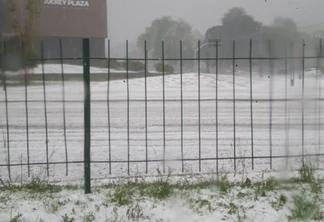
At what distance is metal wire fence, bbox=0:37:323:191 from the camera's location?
5285 millimetres

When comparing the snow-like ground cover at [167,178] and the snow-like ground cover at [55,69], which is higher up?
the snow-like ground cover at [55,69]

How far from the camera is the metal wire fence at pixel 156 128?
5285mm

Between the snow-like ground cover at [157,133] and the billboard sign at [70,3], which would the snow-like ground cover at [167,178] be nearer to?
the snow-like ground cover at [157,133]

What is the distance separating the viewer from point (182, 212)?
12.8 feet

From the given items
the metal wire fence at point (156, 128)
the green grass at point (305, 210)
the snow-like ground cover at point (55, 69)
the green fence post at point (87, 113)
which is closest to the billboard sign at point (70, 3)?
the metal wire fence at point (156, 128)

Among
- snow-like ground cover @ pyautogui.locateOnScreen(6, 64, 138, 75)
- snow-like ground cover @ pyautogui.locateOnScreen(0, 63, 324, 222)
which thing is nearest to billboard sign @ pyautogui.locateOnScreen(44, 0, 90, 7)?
snow-like ground cover @ pyautogui.locateOnScreen(0, 63, 324, 222)

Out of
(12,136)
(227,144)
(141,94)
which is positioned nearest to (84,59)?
(227,144)

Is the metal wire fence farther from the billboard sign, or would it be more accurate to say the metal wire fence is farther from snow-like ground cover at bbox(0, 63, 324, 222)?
the billboard sign

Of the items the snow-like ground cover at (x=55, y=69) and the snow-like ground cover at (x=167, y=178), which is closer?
the snow-like ground cover at (x=167, y=178)

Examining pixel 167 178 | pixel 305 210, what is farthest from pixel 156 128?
pixel 305 210

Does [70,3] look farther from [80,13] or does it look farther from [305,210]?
[305,210]

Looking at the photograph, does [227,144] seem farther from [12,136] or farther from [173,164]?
[12,136]

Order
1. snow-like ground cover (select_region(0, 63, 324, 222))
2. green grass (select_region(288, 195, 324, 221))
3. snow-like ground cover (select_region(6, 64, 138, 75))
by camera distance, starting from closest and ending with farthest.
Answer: green grass (select_region(288, 195, 324, 221)), snow-like ground cover (select_region(0, 63, 324, 222)), snow-like ground cover (select_region(6, 64, 138, 75))

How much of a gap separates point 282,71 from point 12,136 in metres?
5.05
